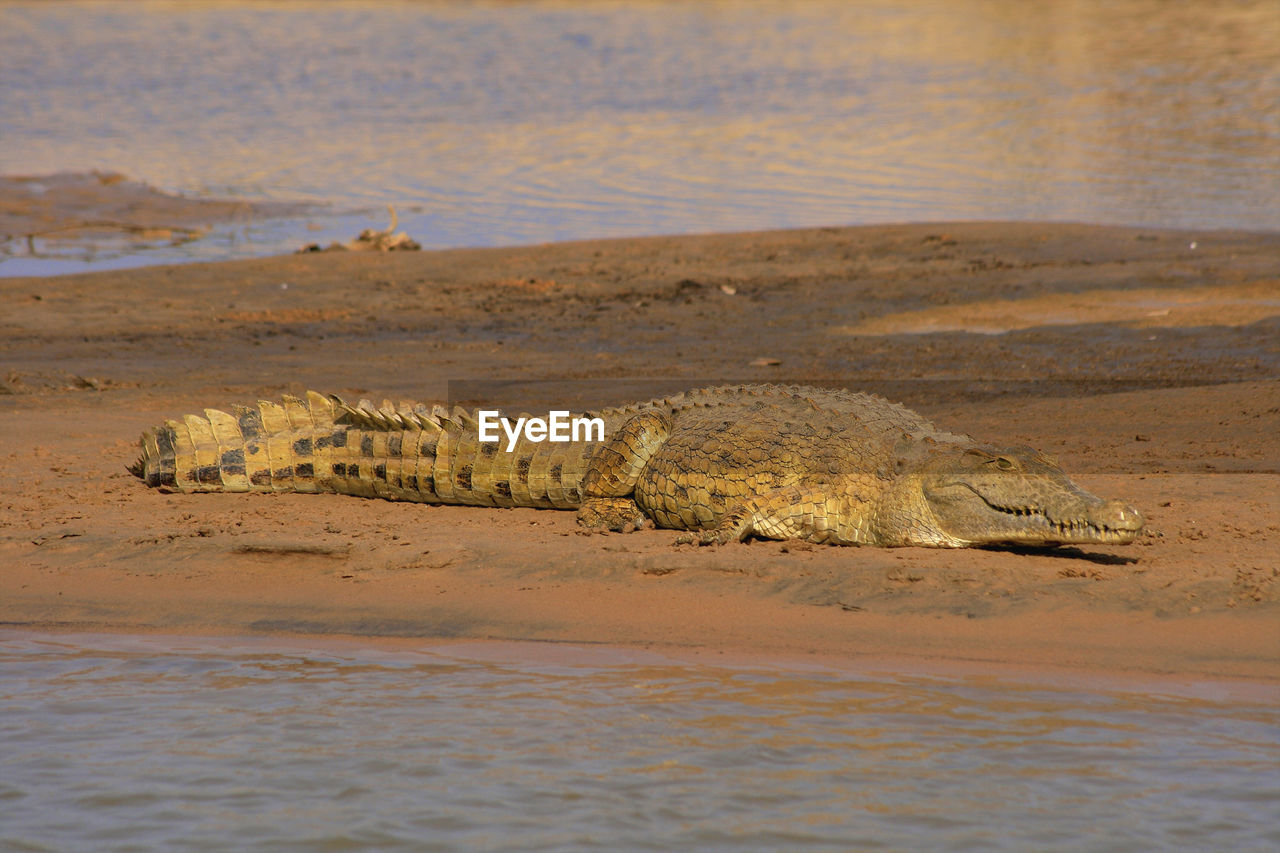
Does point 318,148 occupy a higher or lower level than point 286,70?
lower

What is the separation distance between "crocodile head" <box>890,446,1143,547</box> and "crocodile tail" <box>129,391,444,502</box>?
269 cm

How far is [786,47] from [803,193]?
27804 millimetres

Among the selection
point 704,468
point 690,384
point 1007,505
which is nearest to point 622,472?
point 704,468

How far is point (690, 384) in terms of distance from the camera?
10070 millimetres

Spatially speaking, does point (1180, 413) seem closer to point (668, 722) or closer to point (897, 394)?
point (897, 394)

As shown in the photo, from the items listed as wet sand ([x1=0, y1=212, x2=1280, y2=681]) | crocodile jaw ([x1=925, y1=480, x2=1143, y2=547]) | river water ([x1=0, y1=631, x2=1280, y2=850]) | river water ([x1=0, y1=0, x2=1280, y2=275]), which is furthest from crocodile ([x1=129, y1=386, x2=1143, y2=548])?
river water ([x1=0, y1=0, x2=1280, y2=275])

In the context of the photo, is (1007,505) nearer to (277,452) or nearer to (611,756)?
(611,756)

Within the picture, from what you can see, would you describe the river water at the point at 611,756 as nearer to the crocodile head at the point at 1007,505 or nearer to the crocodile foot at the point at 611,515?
the crocodile head at the point at 1007,505

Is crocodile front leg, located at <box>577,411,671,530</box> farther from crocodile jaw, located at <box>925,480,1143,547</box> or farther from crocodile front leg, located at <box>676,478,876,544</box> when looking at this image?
crocodile jaw, located at <box>925,480,1143,547</box>

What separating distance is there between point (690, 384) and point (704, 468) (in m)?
3.99

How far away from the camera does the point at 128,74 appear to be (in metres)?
39.2

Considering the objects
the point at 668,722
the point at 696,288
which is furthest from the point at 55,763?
the point at 696,288

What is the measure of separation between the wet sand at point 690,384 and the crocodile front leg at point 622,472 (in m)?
0.19

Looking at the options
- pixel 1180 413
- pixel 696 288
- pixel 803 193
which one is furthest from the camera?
pixel 803 193
